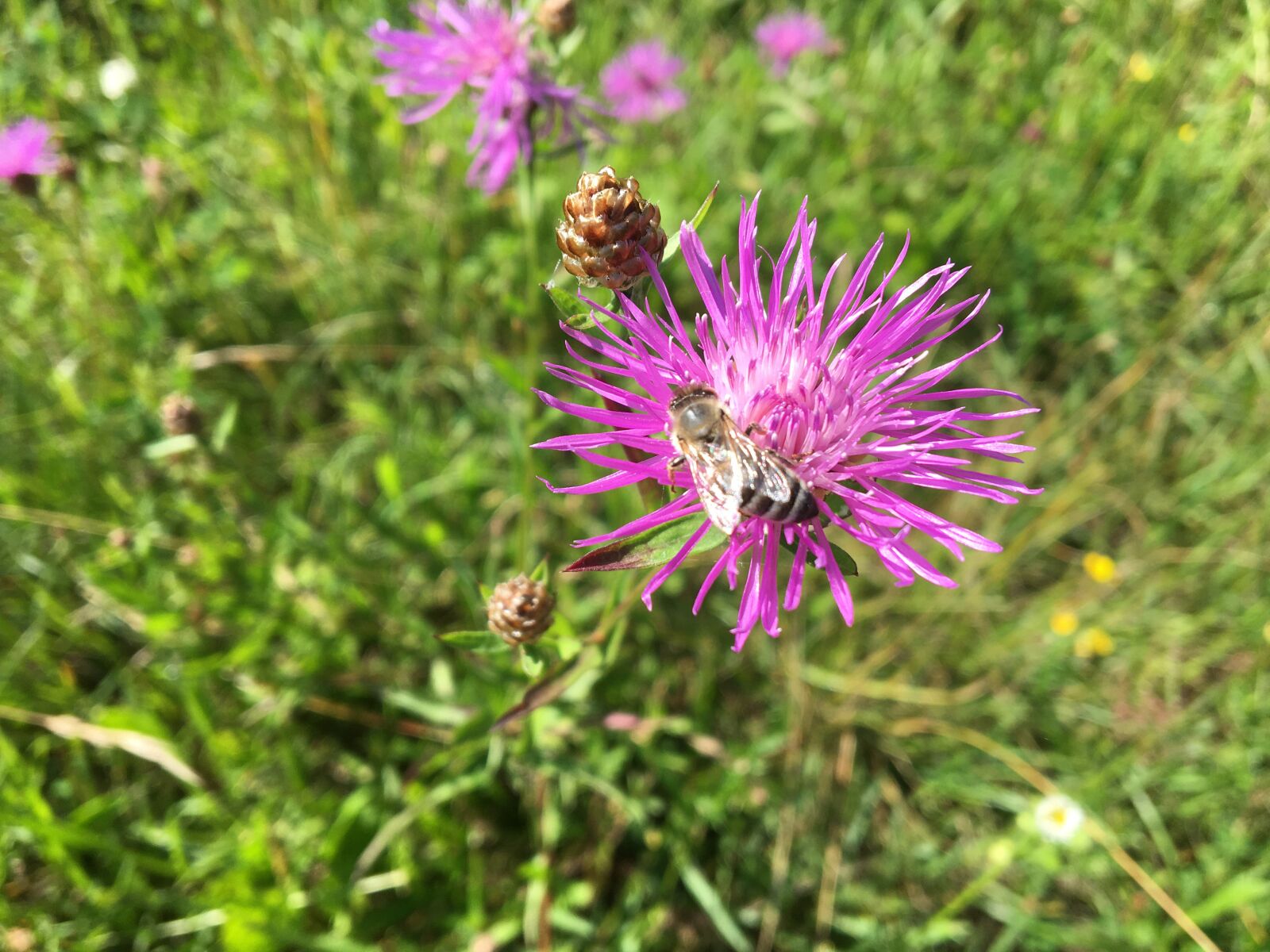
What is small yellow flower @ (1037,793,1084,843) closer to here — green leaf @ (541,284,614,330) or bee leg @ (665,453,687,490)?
bee leg @ (665,453,687,490)

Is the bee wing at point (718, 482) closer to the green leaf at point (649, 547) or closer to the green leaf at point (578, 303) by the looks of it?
the green leaf at point (649, 547)

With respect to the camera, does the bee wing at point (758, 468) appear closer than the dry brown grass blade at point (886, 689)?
Yes

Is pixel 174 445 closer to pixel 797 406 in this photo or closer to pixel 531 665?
pixel 531 665

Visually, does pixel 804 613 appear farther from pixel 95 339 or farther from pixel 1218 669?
pixel 95 339

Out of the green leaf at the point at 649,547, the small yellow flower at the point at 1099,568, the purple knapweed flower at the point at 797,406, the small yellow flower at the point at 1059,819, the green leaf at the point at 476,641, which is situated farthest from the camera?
the small yellow flower at the point at 1099,568

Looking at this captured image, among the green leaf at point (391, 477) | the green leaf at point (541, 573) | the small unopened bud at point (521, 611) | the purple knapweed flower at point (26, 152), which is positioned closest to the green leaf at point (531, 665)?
Result: the small unopened bud at point (521, 611)

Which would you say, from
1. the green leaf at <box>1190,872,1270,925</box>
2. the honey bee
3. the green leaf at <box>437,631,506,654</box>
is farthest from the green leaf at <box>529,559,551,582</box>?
the green leaf at <box>1190,872,1270,925</box>
